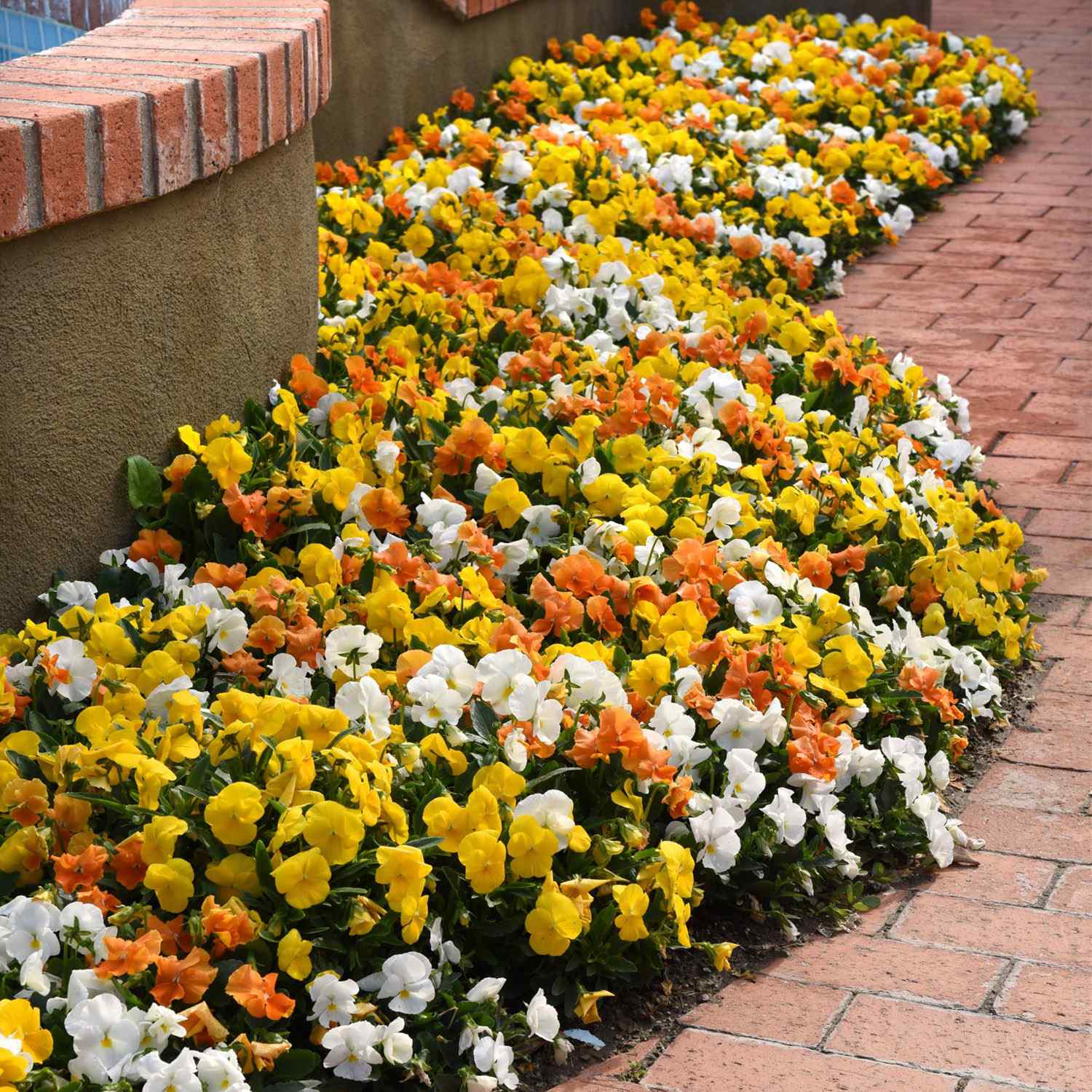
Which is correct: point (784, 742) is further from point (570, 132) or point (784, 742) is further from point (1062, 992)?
point (570, 132)

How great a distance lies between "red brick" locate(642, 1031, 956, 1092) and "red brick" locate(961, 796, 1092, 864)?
25.6 inches

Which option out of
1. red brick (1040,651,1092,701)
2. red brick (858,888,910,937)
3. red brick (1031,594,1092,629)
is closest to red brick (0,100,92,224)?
red brick (858,888,910,937)

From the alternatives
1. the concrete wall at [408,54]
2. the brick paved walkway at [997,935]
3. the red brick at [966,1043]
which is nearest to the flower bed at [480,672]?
the brick paved walkway at [997,935]

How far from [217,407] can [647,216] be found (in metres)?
2.19

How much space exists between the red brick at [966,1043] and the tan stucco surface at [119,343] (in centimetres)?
147

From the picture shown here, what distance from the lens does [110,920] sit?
2.04 meters

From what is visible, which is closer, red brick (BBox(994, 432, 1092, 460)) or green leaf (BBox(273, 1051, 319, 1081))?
green leaf (BBox(273, 1051, 319, 1081))

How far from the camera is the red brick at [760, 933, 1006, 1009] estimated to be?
89.7 inches

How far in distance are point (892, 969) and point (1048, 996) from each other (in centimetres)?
22

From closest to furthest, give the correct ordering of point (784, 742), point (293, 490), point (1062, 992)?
point (1062, 992)
point (784, 742)
point (293, 490)

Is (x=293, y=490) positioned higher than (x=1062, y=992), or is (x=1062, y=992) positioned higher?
(x=293, y=490)

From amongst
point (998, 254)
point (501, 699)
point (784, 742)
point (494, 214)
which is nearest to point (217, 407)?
point (501, 699)

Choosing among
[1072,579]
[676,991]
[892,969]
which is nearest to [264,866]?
[676,991]

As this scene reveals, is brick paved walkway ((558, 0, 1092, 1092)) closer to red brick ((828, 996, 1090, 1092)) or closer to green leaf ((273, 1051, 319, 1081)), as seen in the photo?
red brick ((828, 996, 1090, 1092))
